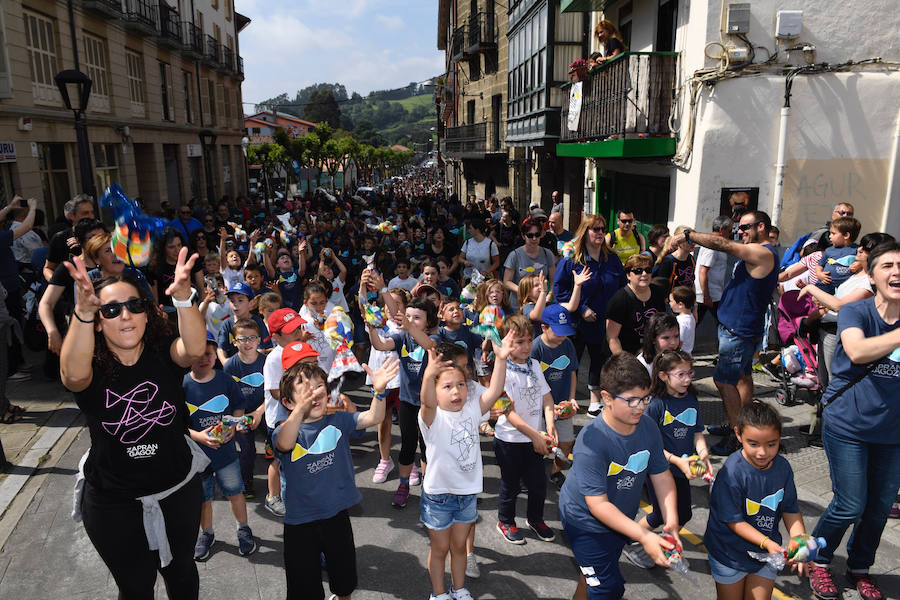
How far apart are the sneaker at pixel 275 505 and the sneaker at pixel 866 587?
3.95m

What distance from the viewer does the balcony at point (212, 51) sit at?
98.5 ft

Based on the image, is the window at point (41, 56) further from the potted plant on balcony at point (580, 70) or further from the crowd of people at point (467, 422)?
the potted plant on balcony at point (580, 70)

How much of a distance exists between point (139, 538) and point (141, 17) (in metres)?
→ 23.0

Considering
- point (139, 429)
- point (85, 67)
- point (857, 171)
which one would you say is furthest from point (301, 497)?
point (85, 67)

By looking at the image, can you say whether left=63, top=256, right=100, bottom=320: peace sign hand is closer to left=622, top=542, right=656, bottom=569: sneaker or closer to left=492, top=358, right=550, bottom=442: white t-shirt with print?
left=492, top=358, right=550, bottom=442: white t-shirt with print

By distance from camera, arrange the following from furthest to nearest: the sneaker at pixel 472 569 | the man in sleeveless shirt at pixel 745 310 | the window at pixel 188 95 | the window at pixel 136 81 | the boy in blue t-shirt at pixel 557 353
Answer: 1. the window at pixel 188 95
2. the window at pixel 136 81
3. the man in sleeveless shirt at pixel 745 310
4. the boy in blue t-shirt at pixel 557 353
5. the sneaker at pixel 472 569

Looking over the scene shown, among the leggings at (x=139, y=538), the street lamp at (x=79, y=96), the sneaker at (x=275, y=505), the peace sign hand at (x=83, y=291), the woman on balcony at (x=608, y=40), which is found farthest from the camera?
the woman on balcony at (x=608, y=40)

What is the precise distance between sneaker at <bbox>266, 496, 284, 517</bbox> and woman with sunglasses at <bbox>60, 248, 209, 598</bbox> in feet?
5.69

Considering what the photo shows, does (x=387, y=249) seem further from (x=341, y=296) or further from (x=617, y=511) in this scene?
(x=617, y=511)

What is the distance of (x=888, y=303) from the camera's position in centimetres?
349

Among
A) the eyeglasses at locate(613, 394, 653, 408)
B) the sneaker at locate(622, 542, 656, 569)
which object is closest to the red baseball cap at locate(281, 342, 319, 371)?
the eyeglasses at locate(613, 394, 653, 408)

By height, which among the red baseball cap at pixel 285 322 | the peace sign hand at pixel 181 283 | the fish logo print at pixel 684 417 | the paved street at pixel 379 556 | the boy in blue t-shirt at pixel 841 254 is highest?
the peace sign hand at pixel 181 283

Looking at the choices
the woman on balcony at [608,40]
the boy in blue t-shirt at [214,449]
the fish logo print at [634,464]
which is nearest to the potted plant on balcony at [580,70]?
the woman on balcony at [608,40]

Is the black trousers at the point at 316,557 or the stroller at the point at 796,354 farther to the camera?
the stroller at the point at 796,354
